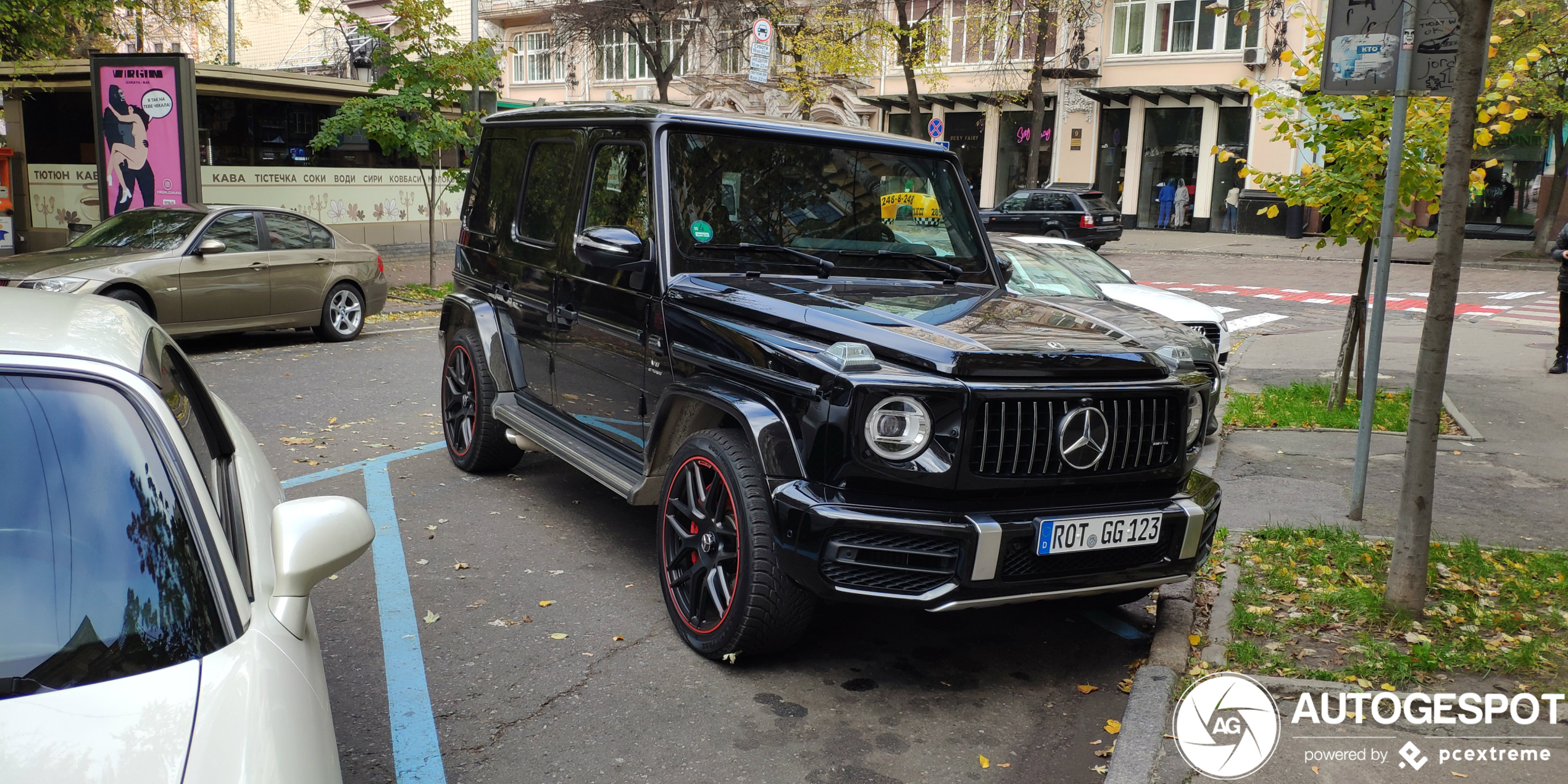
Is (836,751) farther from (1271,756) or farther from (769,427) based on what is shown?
(1271,756)

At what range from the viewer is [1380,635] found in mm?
4551

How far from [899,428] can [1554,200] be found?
98.7ft

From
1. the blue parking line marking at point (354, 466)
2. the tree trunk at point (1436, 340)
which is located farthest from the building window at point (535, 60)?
the tree trunk at point (1436, 340)

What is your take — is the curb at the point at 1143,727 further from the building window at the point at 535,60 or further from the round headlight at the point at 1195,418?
the building window at the point at 535,60

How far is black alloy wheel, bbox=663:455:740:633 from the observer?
13.9ft

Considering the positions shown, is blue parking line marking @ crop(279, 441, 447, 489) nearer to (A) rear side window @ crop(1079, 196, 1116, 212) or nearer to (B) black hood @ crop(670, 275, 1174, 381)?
(B) black hood @ crop(670, 275, 1174, 381)

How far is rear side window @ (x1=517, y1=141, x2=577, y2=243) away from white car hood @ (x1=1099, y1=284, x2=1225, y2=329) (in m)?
5.43

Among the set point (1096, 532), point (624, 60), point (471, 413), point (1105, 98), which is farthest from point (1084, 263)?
point (624, 60)

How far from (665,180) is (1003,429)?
6.48 ft

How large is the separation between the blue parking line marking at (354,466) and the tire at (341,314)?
576cm

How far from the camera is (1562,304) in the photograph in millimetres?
11398

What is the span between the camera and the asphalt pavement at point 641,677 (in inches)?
146

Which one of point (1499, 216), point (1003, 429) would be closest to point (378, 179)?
point (1003, 429)

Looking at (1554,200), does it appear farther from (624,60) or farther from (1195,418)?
(624,60)
